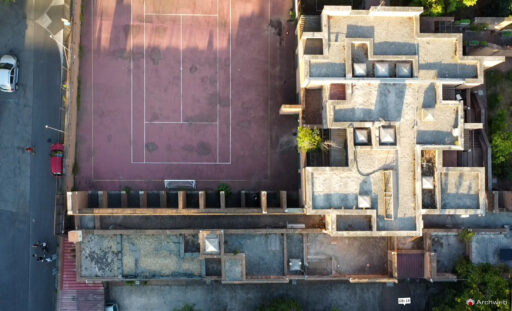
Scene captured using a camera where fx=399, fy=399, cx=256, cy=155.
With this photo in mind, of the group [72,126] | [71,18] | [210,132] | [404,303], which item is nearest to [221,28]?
[210,132]

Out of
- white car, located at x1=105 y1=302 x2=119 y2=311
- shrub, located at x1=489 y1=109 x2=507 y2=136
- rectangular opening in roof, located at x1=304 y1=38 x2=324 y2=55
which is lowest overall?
white car, located at x1=105 y1=302 x2=119 y2=311

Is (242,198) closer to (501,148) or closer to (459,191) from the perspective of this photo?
(459,191)

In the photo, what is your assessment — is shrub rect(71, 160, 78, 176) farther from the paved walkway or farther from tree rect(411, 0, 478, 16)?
tree rect(411, 0, 478, 16)

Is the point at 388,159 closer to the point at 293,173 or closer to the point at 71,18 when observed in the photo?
the point at 293,173

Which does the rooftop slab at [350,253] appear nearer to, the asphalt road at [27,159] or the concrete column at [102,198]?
the concrete column at [102,198]

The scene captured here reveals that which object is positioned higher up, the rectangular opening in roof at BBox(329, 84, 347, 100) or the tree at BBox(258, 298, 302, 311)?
the rectangular opening in roof at BBox(329, 84, 347, 100)

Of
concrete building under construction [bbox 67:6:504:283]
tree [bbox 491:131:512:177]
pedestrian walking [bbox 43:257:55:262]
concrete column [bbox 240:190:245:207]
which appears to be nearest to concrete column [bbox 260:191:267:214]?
concrete building under construction [bbox 67:6:504:283]

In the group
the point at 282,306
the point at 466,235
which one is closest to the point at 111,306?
the point at 282,306
